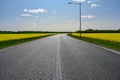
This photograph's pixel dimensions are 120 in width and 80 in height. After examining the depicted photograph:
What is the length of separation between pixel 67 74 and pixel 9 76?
6.60ft

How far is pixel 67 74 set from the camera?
264 inches

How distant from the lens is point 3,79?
601 cm

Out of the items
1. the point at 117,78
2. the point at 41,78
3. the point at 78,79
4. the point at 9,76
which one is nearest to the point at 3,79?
the point at 9,76

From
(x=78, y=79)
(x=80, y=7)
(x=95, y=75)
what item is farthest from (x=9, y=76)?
(x=80, y=7)

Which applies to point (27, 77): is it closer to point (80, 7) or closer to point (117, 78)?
point (117, 78)

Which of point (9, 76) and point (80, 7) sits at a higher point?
point (80, 7)

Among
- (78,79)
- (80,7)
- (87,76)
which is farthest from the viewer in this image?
(80,7)

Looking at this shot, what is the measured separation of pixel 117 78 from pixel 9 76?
11.8 ft

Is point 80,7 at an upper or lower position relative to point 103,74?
upper

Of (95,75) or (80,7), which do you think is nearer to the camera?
(95,75)

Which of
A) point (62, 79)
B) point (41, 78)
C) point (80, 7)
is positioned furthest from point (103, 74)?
point (80, 7)

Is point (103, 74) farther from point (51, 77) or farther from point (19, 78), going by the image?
point (19, 78)

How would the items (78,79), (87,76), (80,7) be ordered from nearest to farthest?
(78,79) < (87,76) < (80,7)

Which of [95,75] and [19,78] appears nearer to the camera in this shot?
[19,78]
